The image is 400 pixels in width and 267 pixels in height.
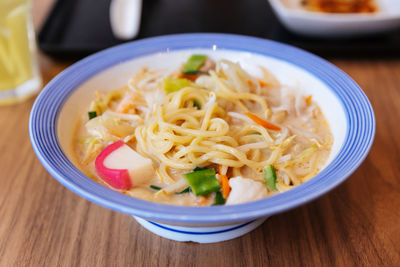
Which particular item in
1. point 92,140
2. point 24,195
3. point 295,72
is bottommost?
point 24,195

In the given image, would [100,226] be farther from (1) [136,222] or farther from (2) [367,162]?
(2) [367,162]

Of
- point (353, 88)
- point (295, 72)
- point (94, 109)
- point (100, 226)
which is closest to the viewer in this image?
point (100, 226)

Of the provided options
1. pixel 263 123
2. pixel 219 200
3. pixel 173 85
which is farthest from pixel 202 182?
pixel 173 85

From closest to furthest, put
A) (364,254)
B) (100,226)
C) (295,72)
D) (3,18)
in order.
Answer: (364,254) → (100,226) → (295,72) → (3,18)

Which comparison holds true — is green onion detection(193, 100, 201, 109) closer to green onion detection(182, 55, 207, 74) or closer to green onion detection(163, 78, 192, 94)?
green onion detection(163, 78, 192, 94)

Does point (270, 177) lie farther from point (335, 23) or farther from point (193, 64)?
point (335, 23)


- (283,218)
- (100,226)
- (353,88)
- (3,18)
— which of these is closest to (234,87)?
(353,88)

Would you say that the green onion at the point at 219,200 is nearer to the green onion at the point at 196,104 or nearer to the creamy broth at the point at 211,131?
the creamy broth at the point at 211,131
